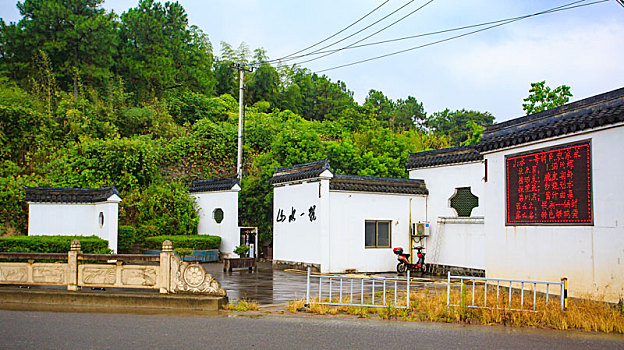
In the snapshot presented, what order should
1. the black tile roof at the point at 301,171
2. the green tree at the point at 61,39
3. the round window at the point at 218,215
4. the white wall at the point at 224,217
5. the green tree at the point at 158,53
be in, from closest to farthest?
the black tile roof at the point at 301,171, the white wall at the point at 224,217, the round window at the point at 218,215, the green tree at the point at 61,39, the green tree at the point at 158,53

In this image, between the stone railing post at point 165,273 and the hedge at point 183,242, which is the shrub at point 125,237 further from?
the stone railing post at point 165,273

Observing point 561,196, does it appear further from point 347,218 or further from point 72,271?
point 72,271

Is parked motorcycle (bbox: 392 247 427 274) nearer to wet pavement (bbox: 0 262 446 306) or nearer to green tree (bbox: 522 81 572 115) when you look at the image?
wet pavement (bbox: 0 262 446 306)

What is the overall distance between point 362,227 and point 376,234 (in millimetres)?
657

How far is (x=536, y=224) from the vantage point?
12172mm

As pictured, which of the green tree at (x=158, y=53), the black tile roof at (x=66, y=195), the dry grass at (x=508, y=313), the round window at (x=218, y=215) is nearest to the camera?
the dry grass at (x=508, y=313)

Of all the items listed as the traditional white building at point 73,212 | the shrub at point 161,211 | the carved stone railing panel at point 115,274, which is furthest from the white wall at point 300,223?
the carved stone railing panel at point 115,274

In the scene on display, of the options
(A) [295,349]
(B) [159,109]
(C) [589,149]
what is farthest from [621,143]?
(B) [159,109]

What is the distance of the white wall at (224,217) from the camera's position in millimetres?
23375

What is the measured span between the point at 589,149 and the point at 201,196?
17.5 meters

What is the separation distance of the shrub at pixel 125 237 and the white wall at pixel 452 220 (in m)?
10.9

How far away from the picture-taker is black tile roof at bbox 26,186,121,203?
18406 mm

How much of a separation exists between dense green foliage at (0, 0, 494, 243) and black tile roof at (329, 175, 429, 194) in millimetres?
5833

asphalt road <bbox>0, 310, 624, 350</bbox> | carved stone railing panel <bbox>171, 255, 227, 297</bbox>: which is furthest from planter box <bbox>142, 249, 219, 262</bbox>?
asphalt road <bbox>0, 310, 624, 350</bbox>
